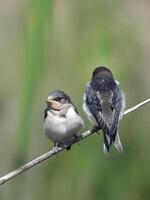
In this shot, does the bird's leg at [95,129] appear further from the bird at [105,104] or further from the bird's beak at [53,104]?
the bird's beak at [53,104]

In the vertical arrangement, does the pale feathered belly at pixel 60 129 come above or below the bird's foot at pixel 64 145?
above

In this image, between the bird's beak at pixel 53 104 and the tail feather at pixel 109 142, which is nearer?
the tail feather at pixel 109 142

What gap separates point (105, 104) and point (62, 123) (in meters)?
0.14

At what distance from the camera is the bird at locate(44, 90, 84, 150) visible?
6.89 feet

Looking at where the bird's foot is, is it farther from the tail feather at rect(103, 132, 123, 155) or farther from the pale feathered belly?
the tail feather at rect(103, 132, 123, 155)

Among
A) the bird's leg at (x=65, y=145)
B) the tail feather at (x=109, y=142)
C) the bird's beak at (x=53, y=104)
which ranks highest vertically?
the bird's beak at (x=53, y=104)

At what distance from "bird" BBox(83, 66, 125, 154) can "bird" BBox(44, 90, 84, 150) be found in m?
0.06

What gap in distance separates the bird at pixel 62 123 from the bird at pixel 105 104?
0.06 meters

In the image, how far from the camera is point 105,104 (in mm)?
2174

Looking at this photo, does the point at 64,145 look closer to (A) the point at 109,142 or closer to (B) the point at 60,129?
(B) the point at 60,129

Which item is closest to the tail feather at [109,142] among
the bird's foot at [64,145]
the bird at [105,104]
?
the bird at [105,104]

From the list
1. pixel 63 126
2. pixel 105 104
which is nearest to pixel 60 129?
pixel 63 126

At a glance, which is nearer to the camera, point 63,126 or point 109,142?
point 109,142

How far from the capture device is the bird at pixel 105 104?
196cm
